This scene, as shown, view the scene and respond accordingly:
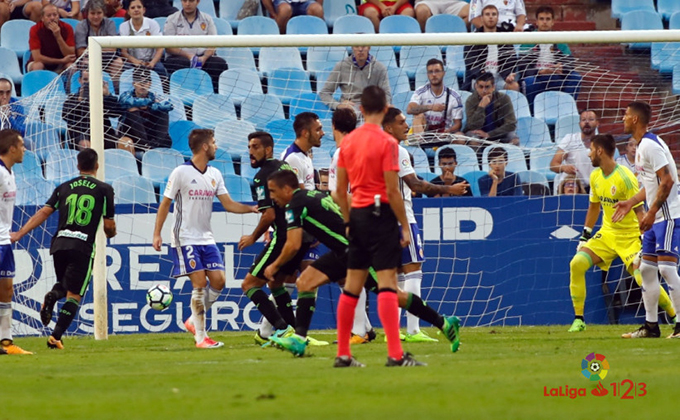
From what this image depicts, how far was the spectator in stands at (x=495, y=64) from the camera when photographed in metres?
14.8

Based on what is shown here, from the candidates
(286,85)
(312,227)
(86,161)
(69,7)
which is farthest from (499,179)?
(69,7)

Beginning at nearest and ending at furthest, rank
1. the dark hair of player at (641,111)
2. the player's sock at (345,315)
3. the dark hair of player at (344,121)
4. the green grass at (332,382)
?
the green grass at (332,382) → the player's sock at (345,315) → the dark hair of player at (344,121) → the dark hair of player at (641,111)

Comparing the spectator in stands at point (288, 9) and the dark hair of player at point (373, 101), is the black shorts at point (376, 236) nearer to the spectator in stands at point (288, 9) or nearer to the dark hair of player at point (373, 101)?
the dark hair of player at point (373, 101)

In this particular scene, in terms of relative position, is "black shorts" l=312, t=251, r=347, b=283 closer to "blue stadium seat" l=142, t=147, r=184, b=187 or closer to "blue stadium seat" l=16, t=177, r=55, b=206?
"blue stadium seat" l=142, t=147, r=184, b=187

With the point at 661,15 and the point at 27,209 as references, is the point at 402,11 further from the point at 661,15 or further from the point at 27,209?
the point at 27,209

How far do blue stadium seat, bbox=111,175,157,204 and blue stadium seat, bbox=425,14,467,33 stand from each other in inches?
246

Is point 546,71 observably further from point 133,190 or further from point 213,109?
point 133,190

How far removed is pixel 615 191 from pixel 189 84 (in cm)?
593

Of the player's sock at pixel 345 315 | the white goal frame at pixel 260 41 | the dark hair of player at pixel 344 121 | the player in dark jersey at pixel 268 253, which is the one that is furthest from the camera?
the white goal frame at pixel 260 41

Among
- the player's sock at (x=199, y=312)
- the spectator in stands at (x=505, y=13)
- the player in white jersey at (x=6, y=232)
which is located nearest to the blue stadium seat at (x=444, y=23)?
the spectator in stands at (x=505, y=13)

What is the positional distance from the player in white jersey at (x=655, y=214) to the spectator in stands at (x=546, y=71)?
3.71 meters

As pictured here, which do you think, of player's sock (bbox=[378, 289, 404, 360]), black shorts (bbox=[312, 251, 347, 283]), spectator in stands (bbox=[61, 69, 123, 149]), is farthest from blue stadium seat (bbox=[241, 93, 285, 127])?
player's sock (bbox=[378, 289, 404, 360])

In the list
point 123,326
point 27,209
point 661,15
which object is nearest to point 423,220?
point 123,326

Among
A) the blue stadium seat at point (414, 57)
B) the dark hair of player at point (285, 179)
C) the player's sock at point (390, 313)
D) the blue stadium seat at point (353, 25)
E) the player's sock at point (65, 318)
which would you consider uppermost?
the blue stadium seat at point (353, 25)
